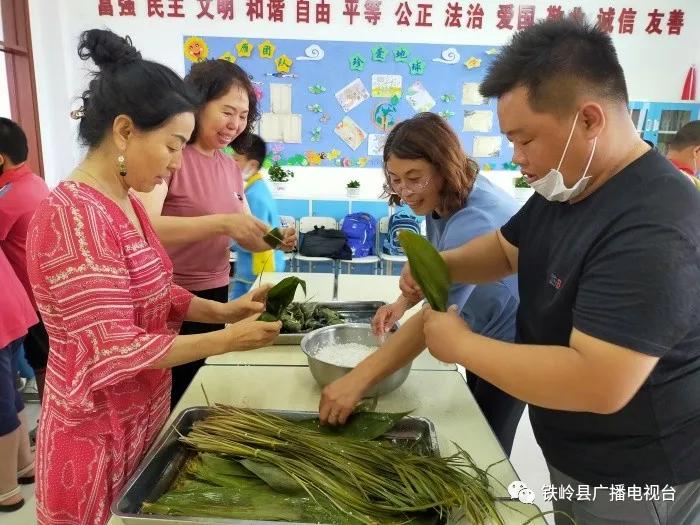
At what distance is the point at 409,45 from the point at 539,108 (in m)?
4.80

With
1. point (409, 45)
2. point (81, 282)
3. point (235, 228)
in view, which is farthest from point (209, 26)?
point (81, 282)

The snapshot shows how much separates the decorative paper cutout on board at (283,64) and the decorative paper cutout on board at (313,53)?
0.11 m

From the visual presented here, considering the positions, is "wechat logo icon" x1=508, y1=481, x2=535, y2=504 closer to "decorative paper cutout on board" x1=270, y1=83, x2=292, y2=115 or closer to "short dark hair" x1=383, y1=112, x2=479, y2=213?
"short dark hair" x1=383, y1=112, x2=479, y2=213

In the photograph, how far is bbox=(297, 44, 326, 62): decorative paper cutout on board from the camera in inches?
212

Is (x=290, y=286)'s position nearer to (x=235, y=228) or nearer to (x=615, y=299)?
(x=235, y=228)

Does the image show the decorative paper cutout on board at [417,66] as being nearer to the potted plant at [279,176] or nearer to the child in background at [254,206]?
the potted plant at [279,176]

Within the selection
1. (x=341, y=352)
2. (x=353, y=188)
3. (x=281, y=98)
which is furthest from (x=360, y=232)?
(x=341, y=352)

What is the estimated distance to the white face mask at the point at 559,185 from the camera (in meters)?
1.04

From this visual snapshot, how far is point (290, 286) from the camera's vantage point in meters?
1.65

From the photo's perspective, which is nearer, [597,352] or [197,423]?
[597,352]

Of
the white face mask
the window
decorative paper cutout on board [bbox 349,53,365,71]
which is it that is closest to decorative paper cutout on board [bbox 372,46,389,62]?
decorative paper cutout on board [bbox 349,53,365,71]

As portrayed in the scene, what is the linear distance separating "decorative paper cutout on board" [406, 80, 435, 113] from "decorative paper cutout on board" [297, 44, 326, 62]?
992mm

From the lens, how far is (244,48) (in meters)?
5.36

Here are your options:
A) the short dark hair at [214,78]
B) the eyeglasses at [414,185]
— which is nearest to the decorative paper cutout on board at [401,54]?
the short dark hair at [214,78]
